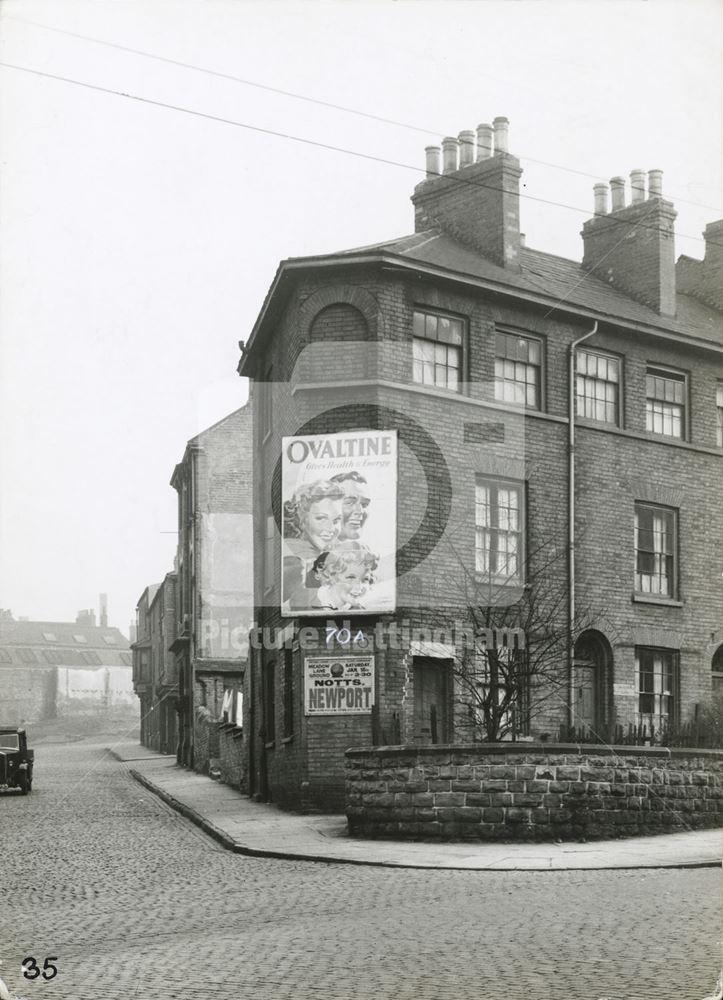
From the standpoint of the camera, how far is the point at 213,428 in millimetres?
36969

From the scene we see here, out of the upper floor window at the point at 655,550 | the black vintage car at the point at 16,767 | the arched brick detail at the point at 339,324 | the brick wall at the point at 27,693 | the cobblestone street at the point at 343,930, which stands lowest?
the brick wall at the point at 27,693

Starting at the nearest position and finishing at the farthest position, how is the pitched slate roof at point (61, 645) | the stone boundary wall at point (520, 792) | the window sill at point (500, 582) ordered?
the stone boundary wall at point (520, 792)
the window sill at point (500, 582)
the pitched slate roof at point (61, 645)

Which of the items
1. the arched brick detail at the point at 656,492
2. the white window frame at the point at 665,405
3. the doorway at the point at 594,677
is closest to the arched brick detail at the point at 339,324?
the arched brick detail at the point at 656,492

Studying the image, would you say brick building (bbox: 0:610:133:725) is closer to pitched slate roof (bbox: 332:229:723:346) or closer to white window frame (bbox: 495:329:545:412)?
pitched slate roof (bbox: 332:229:723:346)

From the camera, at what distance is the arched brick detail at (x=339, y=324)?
21219 mm

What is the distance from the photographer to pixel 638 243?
2545cm

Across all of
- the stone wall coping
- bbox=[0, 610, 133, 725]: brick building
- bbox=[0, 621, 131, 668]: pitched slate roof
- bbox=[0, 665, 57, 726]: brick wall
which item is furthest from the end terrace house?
bbox=[0, 621, 131, 668]: pitched slate roof

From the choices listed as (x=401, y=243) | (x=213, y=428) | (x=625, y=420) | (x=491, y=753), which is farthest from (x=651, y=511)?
(x=213, y=428)

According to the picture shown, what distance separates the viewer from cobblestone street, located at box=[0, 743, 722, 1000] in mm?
8031

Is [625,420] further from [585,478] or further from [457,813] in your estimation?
[457,813]

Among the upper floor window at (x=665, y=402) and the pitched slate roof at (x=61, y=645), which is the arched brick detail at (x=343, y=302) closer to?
the upper floor window at (x=665, y=402)

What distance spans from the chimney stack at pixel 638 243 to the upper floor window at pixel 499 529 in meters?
5.53

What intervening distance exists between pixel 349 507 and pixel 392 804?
564cm

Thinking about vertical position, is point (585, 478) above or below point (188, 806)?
above
